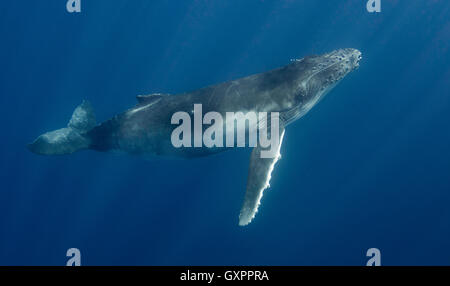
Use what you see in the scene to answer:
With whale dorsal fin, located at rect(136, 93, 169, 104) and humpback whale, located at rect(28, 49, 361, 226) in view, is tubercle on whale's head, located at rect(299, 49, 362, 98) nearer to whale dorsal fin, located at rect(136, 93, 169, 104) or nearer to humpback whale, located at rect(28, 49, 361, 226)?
humpback whale, located at rect(28, 49, 361, 226)

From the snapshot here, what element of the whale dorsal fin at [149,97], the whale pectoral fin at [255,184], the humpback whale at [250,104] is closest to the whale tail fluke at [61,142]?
the humpback whale at [250,104]

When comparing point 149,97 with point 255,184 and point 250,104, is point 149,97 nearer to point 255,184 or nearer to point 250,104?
point 250,104

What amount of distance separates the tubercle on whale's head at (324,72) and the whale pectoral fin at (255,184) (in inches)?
93.3

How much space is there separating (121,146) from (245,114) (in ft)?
14.9

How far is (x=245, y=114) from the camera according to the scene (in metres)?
10.6

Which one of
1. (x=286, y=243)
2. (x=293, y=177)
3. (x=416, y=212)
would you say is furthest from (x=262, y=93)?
(x=416, y=212)

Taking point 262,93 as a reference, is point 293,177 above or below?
above

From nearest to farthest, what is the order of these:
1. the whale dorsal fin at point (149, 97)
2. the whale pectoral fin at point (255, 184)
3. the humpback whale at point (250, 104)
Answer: the whale pectoral fin at point (255, 184) → the humpback whale at point (250, 104) → the whale dorsal fin at point (149, 97)

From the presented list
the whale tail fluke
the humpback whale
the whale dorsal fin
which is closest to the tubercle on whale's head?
the humpback whale

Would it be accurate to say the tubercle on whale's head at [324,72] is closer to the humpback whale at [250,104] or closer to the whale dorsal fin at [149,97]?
the humpback whale at [250,104]

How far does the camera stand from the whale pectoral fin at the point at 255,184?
9133 millimetres

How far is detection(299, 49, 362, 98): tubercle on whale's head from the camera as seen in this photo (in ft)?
34.9

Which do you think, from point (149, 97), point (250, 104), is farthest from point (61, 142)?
point (250, 104)
